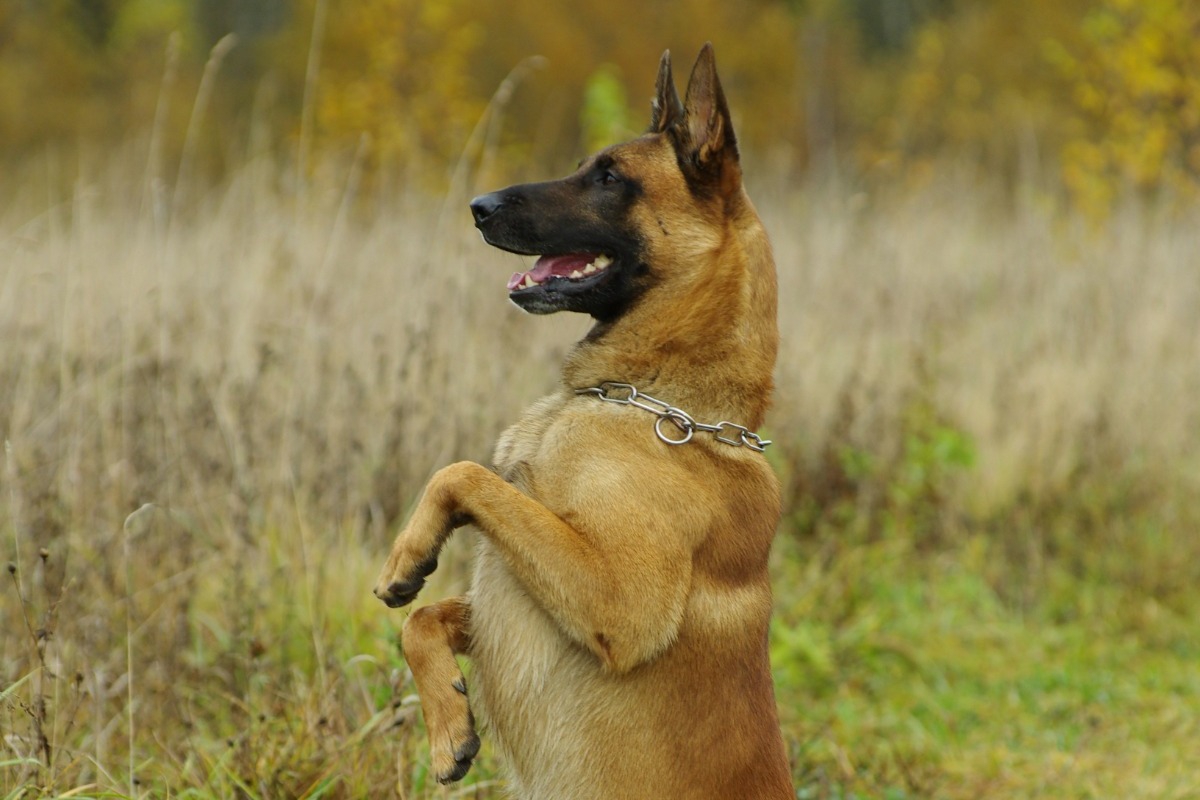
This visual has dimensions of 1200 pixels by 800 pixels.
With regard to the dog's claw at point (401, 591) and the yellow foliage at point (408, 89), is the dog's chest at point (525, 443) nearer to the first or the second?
the dog's claw at point (401, 591)

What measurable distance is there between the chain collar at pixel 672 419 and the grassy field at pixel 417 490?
835 millimetres

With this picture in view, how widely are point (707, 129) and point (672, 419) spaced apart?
2.50ft

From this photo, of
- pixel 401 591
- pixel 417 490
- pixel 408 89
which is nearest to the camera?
pixel 401 591

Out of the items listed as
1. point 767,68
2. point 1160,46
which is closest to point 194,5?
point 767,68

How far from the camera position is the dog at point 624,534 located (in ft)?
8.02

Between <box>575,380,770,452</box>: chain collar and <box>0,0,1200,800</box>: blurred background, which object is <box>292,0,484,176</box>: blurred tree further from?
<box>575,380,770,452</box>: chain collar

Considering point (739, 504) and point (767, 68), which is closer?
point (739, 504)

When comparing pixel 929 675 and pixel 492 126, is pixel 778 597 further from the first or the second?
pixel 492 126

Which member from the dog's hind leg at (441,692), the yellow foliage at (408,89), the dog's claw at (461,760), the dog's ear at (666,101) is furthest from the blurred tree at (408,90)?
the dog's claw at (461,760)

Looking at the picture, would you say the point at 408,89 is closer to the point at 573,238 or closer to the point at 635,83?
the point at 635,83

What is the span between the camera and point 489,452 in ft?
15.2

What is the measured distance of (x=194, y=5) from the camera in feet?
77.9

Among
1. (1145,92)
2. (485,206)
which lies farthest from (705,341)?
(1145,92)

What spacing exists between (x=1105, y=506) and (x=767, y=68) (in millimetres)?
12563
